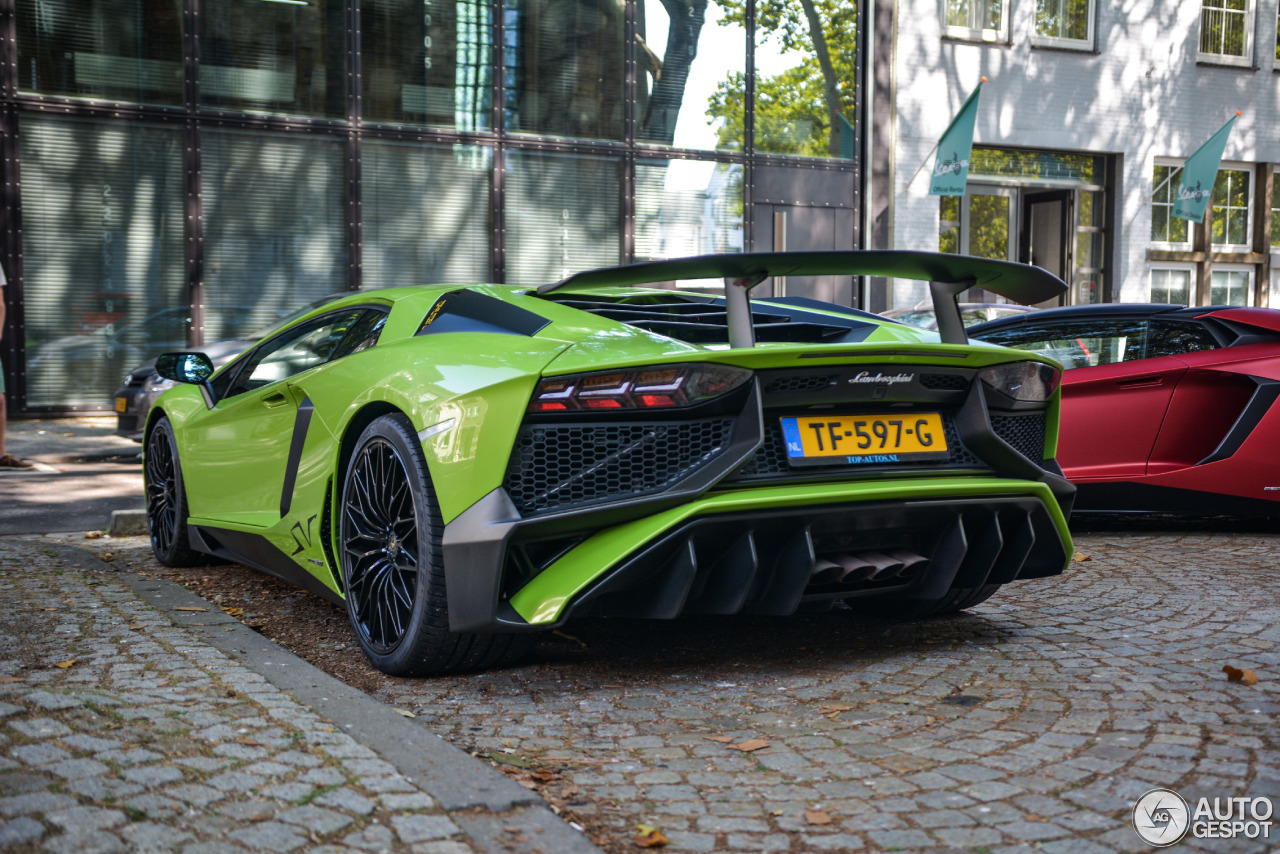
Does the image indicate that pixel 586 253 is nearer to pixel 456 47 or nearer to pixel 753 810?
pixel 456 47

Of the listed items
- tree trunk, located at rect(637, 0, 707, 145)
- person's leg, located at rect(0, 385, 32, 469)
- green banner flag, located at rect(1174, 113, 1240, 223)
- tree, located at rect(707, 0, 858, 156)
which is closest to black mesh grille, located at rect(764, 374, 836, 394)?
person's leg, located at rect(0, 385, 32, 469)

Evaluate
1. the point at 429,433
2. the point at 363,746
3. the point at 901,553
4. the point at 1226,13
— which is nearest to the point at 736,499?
the point at 901,553

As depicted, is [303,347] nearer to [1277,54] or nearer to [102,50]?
[102,50]

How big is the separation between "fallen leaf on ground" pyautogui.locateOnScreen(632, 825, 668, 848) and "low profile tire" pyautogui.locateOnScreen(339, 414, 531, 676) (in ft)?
3.52

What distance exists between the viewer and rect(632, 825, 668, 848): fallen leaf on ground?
2.31 m

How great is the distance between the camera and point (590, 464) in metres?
3.18

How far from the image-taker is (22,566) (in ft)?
16.8

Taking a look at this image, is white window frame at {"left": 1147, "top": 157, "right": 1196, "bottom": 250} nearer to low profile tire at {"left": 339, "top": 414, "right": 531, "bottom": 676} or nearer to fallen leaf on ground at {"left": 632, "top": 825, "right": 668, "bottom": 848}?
low profile tire at {"left": 339, "top": 414, "right": 531, "bottom": 676}

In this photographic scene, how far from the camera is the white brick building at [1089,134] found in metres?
17.6

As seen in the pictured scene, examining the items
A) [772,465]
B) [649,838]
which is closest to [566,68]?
[772,465]

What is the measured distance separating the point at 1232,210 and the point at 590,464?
19726 mm

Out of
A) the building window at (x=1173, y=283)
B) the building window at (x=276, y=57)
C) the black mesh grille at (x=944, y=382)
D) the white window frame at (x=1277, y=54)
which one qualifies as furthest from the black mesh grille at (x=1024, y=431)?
the white window frame at (x=1277, y=54)

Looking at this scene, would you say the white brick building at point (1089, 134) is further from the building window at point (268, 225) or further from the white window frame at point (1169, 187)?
the building window at point (268, 225)

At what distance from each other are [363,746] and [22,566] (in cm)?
312
